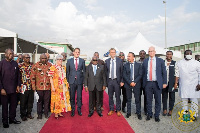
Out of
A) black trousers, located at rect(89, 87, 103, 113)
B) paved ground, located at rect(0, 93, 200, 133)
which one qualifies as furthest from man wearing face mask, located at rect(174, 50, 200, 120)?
black trousers, located at rect(89, 87, 103, 113)

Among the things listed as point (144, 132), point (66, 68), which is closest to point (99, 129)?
point (144, 132)

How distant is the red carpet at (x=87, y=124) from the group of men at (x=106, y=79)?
0.88 ft

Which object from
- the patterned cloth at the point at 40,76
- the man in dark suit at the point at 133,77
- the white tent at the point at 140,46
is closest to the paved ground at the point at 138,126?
the man in dark suit at the point at 133,77

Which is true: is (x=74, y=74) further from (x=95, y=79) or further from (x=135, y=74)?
(x=135, y=74)

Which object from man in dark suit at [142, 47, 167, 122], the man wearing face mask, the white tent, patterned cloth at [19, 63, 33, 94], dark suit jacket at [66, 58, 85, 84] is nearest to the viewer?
the man wearing face mask

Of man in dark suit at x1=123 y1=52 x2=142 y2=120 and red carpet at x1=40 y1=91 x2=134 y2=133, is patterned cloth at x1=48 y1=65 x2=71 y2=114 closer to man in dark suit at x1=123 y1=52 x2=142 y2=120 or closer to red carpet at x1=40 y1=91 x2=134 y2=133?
red carpet at x1=40 y1=91 x2=134 y2=133

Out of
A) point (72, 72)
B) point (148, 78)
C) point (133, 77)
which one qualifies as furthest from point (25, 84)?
point (148, 78)

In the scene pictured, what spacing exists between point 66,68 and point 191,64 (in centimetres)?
355

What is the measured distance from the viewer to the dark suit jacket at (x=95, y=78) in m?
4.80

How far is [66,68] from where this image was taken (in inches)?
190

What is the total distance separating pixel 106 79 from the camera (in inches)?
195

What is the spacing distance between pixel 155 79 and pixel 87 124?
2.21m

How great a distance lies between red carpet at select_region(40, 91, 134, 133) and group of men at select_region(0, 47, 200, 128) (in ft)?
0.88

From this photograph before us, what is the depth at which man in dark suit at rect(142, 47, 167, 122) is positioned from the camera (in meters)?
4.33
